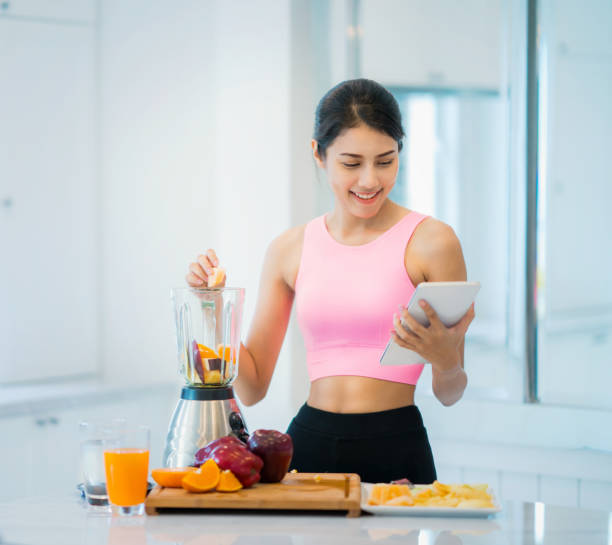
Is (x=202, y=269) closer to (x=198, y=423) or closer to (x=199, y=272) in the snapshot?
(x=199, y=272)

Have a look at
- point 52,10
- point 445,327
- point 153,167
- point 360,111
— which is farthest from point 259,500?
point 52,10

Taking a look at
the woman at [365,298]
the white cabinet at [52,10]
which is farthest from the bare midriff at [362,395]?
the white cabinet at [52,10]

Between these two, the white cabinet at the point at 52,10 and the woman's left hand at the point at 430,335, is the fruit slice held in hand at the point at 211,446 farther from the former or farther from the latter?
the white cabinet at the point at 52,10

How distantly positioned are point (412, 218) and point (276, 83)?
1355 millimetres

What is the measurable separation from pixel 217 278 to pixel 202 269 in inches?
2.7

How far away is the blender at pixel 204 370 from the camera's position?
147 centimetres

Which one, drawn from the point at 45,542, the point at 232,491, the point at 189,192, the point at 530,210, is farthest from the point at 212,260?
the point at 189,192

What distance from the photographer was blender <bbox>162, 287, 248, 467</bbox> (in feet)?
4.82

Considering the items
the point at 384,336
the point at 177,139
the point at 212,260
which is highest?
the point at 177,139

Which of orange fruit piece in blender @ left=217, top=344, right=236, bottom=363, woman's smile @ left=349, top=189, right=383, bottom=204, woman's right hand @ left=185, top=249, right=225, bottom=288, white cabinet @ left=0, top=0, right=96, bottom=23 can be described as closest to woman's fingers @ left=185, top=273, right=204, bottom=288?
woman's right hand @ left=185, top=249, right=225, bottom=288

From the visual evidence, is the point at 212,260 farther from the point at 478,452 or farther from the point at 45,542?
the point at 478,452

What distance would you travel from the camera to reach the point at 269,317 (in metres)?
1.91

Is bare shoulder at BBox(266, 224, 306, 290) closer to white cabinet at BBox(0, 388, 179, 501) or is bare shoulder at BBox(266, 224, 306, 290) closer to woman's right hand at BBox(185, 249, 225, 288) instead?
woman's right hand at BBox(185, 249, 225, 288)

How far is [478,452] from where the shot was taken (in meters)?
2.73
